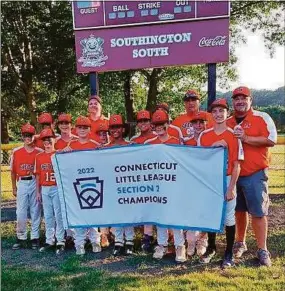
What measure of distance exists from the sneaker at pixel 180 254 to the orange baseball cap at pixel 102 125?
1.78 meters

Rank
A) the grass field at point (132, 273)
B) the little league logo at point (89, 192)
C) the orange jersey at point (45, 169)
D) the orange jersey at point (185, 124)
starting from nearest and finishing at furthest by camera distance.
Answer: the grass field at point (132, 273) → the little league logo at point (89, 192) → the orange jersey at point (45, 169) → the orange jersey at point (185, 124)

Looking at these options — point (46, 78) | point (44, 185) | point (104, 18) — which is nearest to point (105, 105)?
point (46, 78)

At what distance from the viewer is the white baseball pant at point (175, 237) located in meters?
5.28

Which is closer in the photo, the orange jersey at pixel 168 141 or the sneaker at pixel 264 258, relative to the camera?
the sneaker at pixel 264 258

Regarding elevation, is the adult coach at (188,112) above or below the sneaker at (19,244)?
above

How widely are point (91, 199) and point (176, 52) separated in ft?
10.7

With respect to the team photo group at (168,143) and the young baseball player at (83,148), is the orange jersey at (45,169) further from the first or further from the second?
the young baseball player at (83,148)

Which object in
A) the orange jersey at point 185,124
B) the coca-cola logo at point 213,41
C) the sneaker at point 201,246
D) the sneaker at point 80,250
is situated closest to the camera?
the sneaker at point 201,246

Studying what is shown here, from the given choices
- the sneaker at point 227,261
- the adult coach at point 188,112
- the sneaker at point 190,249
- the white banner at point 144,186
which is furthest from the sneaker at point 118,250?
the adult coach at point 188,112

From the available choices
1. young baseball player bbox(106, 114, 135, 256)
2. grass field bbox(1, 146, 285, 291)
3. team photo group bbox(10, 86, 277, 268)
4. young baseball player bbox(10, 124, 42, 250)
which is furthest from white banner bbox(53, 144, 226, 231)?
young baseball player bbox(10, 124, 42, 250)

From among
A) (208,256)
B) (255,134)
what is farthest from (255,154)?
(208,256)

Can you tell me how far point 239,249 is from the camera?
554 cm

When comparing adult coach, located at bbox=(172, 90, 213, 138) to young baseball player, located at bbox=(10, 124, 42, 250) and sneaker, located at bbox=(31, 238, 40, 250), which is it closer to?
young baseball player, located at bbox=(10, 124, 42, 250)

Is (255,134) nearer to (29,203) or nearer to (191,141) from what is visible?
(191,141)
